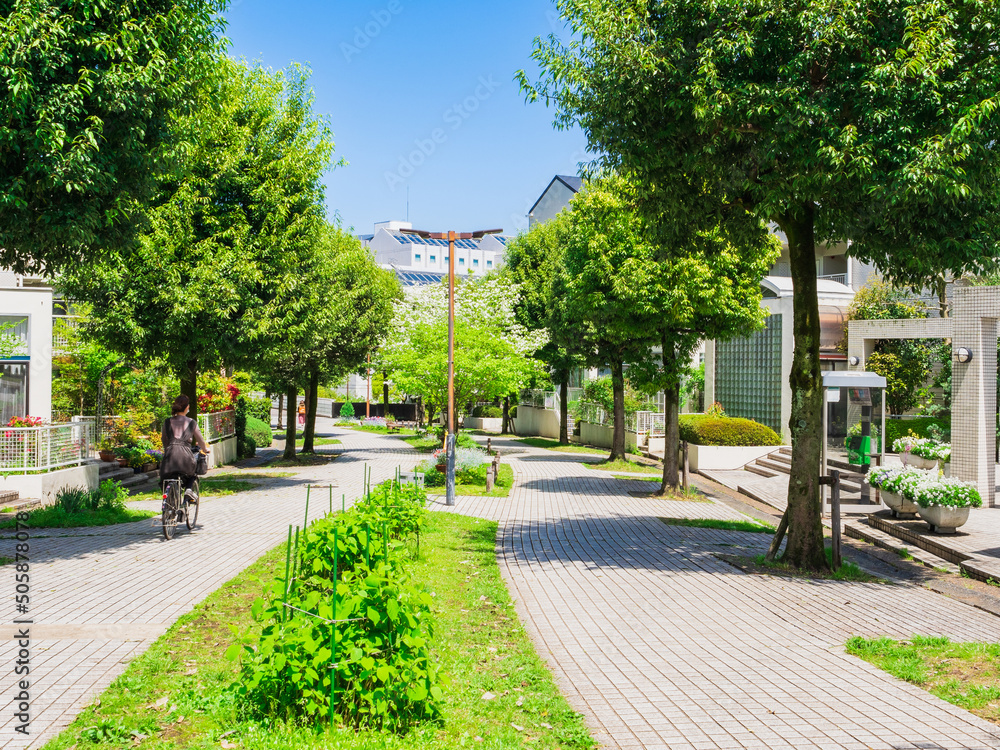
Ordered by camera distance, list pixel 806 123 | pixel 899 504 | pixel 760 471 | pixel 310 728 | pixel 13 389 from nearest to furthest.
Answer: pixel 310 728 → pixel 806 123 → pixel 899 504 → pixel 13 389 → pixel 760 471

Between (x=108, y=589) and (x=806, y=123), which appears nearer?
(x=108, y=589)

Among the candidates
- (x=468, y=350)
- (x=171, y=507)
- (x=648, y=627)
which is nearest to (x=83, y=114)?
(x=171, y=507)

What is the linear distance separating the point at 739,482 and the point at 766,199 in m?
14.0

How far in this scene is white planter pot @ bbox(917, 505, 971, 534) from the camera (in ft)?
41.4

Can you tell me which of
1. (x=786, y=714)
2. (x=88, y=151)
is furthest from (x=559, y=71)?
(x=786, y=714)

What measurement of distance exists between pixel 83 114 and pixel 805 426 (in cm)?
944

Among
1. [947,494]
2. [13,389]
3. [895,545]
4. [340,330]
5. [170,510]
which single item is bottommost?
[895,545]

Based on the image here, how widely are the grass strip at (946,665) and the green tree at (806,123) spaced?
365 cm

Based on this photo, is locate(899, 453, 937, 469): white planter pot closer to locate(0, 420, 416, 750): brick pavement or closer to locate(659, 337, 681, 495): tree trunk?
locate(659, 337, 681, 495): tree trunk

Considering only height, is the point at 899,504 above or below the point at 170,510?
below

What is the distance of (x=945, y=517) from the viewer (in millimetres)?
12672

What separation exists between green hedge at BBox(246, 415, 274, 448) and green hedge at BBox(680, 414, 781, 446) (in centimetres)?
1660

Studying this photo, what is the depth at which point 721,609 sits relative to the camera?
7.88 meters

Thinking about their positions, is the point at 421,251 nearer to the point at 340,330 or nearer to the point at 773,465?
the point at 340,330
